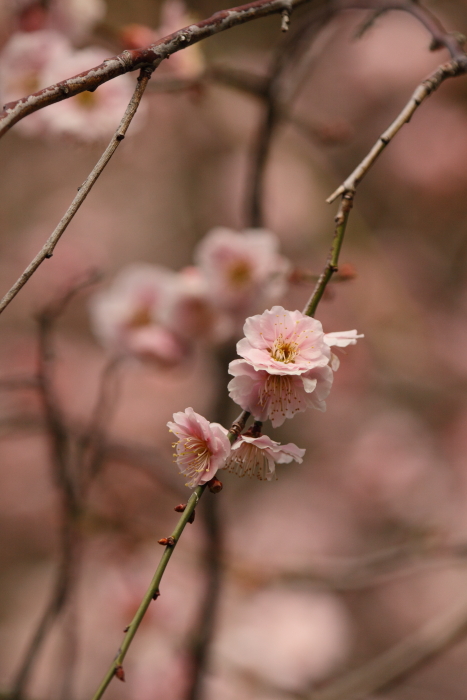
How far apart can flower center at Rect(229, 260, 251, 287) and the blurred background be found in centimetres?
19

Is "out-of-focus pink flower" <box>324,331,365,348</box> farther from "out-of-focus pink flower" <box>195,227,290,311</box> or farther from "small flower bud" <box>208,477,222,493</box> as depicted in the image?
"out-of-focus pink flower" <box>195,227,290,311</box>

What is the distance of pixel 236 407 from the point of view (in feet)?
6.30

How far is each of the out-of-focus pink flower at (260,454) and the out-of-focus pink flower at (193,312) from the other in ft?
1.62

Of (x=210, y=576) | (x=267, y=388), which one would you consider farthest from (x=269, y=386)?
(x=210, y=576)

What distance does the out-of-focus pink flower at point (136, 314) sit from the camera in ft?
3.20

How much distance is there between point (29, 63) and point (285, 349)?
0.75 meters

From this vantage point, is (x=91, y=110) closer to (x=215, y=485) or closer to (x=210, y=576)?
(x=215, y=485)

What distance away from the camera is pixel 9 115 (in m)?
0.31

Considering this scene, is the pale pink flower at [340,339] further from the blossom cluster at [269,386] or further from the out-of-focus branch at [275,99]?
the out-of-focus branch at [275,99]

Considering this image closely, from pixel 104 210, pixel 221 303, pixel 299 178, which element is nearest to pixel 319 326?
pixel 221 303

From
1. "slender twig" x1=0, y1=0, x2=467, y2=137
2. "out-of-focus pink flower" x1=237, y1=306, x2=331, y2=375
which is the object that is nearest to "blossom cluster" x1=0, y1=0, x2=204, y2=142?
"slender twig" x1=0, y1=0, x2=467, y2=137

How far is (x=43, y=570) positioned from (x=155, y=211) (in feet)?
5.63

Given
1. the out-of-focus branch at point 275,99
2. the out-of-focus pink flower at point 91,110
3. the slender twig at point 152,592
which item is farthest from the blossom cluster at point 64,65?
the slender twig at point 152,592

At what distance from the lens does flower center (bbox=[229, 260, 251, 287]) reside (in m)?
0.84
